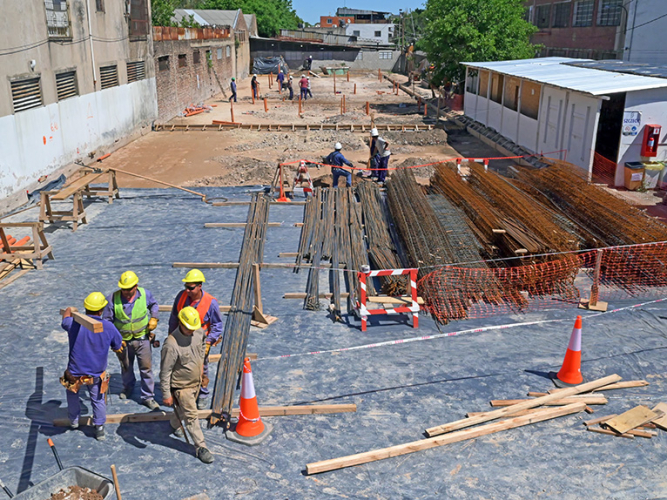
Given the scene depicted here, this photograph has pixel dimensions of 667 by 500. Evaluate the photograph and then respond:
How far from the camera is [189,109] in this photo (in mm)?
34500

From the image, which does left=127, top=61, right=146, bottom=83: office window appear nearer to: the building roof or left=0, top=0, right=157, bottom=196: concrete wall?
left=0, top=0, right=157, bottom=196: concrete wall

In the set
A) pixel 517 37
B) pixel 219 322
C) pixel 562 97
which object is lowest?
pixel 219 322

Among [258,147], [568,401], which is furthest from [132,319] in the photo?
[258,147]

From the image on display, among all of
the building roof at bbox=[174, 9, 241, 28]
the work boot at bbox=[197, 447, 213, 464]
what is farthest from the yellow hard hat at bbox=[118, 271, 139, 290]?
the building roof at bbox=[174, 9, 241, 28]

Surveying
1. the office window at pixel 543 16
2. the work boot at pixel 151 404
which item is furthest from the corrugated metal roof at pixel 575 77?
the office window at pixel 543 16

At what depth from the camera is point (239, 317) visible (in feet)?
29.1

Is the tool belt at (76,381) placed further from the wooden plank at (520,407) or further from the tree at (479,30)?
the tree at (479,30)

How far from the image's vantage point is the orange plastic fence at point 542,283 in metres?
9.46

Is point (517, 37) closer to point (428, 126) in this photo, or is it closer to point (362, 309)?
point (428, 126)

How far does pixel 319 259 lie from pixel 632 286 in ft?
17.6

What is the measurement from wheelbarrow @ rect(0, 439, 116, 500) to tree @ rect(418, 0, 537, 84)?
1130 inches

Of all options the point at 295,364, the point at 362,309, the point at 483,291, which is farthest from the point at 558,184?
the point at 295,364

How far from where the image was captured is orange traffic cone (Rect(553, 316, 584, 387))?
7.27 metres

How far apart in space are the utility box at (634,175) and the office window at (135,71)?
19050 mm
